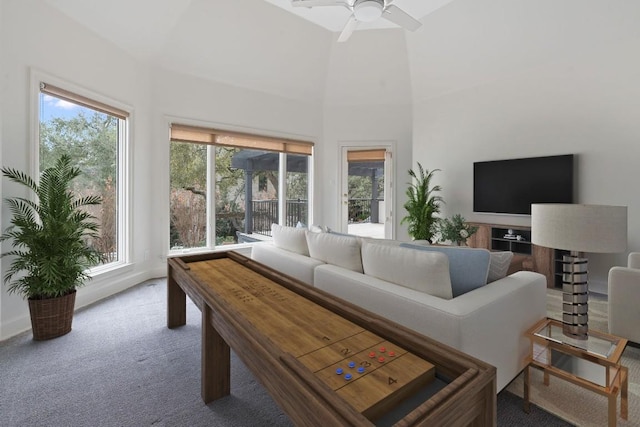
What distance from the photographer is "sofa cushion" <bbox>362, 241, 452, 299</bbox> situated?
165 cm

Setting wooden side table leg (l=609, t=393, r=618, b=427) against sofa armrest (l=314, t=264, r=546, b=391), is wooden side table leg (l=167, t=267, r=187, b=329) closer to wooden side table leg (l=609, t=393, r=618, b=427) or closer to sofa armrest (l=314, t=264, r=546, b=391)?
sofa armrest (l=314, t=264, r=546, b=391)

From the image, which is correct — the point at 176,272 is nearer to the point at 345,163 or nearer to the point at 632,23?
the point at 345,163

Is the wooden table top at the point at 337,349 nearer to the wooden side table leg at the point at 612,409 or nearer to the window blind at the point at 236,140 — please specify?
the wooden side table leg at the point at 612,409

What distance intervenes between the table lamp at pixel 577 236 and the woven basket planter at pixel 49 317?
3.46 m

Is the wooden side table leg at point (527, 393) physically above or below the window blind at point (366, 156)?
below

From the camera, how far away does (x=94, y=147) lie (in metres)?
3.44

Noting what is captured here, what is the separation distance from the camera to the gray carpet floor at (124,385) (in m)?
1.57

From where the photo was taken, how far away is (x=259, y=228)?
5.39m

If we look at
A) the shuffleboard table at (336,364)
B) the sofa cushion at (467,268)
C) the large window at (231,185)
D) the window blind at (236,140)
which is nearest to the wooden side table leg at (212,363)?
the shuffleboard table at (336,364)

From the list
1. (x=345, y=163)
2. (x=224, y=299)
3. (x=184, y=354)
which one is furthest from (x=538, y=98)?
(x=184, y=354)

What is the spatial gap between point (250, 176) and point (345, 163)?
187 cm

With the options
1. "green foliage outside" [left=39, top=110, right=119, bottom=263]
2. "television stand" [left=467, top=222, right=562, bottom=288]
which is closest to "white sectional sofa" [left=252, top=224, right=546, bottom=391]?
"television stand" [left=467, top=222, right=562, bottom=288]

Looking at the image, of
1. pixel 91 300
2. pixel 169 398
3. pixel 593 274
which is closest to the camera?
pixel 169 398

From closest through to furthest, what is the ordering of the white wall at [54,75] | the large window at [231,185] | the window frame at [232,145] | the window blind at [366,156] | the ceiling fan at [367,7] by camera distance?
the white wall at [54,75] < the ceiling fan at [367,7] < the window frame at [232,145] < the large window at [231,185] < the window blind at [366,156]
